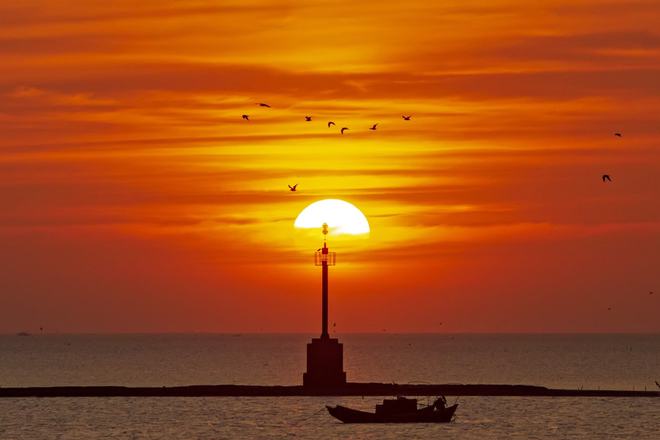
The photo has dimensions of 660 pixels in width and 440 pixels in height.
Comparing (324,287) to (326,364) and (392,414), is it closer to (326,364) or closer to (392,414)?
(326,364)

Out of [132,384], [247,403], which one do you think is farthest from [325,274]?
[132,384]

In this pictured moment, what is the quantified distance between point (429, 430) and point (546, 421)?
1321 cm

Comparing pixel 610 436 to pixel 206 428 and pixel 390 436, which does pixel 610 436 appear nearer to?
pixel 390 436

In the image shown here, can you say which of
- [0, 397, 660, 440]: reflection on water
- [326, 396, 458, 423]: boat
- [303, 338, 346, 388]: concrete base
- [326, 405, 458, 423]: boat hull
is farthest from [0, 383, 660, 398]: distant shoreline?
[326, 405, 458, 423]: boat hull

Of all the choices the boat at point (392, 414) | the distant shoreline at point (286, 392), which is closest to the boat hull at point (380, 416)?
the boat at point (392, 414)

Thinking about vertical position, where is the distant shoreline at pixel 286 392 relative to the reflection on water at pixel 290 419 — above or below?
above

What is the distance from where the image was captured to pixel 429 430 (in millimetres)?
116562

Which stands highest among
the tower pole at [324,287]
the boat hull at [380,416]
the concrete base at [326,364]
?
the tower pole at [324,287]

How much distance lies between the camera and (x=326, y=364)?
122938 millimetres

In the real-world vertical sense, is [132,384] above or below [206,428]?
above

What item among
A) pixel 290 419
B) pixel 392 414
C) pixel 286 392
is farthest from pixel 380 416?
pixel 286 392

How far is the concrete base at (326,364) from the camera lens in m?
123

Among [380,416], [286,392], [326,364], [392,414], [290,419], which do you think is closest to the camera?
[380,416]

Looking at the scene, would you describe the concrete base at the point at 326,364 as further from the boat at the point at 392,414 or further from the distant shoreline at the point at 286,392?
the distant shoreline at the point at 286,392
